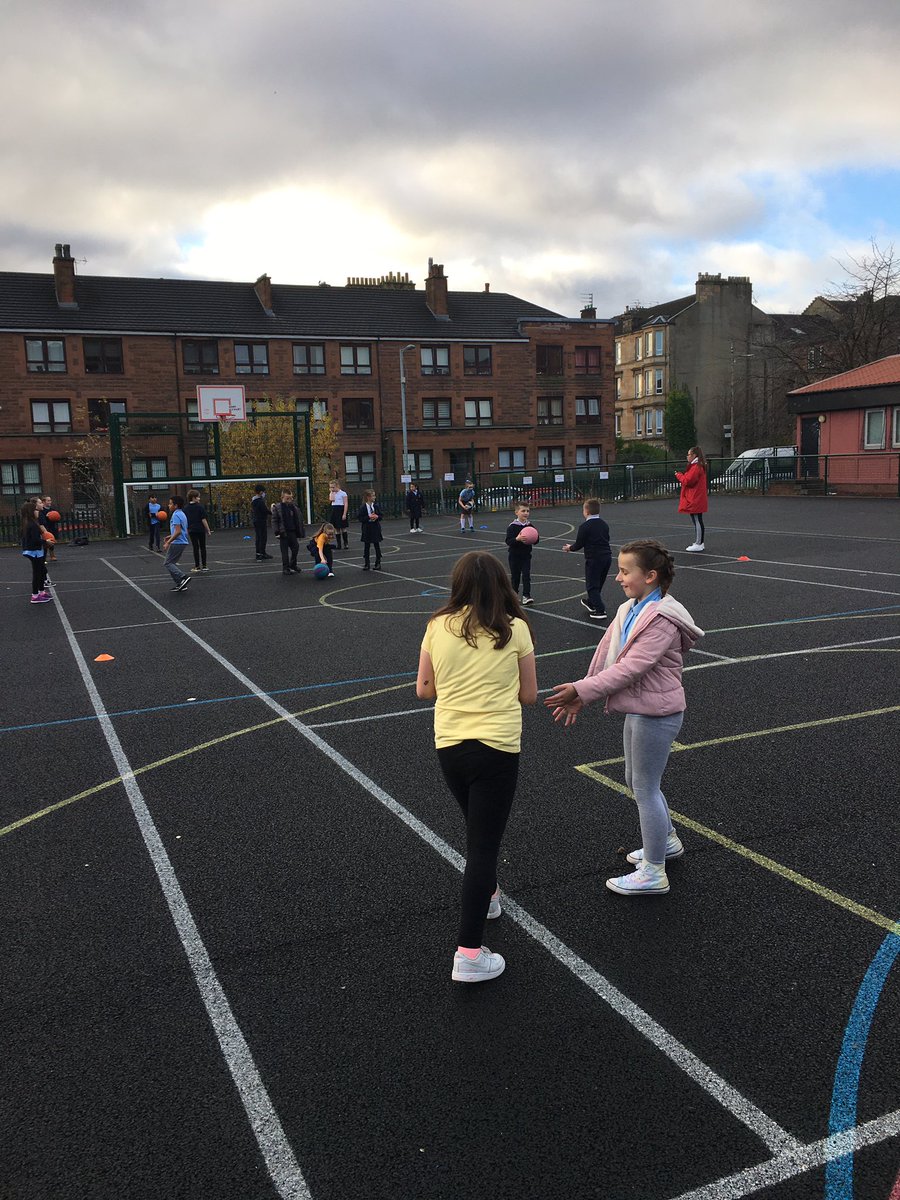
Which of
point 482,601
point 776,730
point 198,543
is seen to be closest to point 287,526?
point 198,543

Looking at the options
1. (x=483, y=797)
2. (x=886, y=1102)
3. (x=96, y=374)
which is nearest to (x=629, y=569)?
(x=483, y=797)

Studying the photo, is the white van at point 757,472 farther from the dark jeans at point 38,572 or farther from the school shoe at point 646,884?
the school shoe at point 646,884

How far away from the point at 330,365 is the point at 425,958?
54.2 meters

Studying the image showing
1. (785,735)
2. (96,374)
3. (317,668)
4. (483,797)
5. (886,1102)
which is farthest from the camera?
(96,374)

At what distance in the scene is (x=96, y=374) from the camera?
167 feet

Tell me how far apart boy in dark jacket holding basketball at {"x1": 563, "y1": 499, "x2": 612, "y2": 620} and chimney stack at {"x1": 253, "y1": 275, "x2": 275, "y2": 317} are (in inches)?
1858

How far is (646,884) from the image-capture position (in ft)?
16.1

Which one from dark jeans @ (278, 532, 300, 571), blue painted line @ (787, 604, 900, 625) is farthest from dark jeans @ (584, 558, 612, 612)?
dark jeans @ (278, 532, 300, 571)

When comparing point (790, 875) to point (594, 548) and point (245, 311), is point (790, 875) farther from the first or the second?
point (245, 311)

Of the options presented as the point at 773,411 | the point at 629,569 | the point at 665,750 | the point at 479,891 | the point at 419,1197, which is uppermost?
the point at 773,411

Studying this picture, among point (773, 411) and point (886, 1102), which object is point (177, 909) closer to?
point (886, 1102)

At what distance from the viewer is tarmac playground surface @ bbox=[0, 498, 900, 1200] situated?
3.16m

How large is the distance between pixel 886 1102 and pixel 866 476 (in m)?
38.2

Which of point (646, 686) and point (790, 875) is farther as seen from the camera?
point (790, 875)
